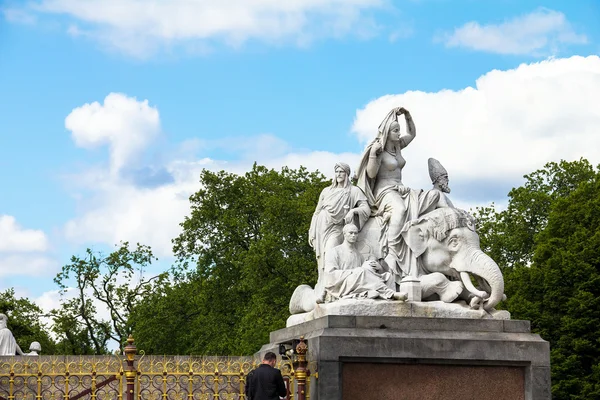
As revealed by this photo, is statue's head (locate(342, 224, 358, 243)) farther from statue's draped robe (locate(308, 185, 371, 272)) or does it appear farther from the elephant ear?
the elephant ear

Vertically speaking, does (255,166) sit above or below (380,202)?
above

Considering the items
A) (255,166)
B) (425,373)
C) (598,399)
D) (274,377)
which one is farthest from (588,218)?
(274,377)

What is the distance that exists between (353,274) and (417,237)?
1350mm

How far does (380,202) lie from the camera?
60.3 ft

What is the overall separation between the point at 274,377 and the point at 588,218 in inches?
842

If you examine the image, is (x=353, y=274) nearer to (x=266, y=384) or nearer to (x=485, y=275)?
(x=485, y=275)

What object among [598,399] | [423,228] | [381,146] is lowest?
[598,399]

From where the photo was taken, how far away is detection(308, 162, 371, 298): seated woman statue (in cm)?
1794

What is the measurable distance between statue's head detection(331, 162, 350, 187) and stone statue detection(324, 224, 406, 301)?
1.07m

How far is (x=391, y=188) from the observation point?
18406mm

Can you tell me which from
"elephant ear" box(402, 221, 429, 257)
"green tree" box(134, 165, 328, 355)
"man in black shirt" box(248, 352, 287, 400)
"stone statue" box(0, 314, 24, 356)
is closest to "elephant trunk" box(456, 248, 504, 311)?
A: "elephant ear" box(402, 221, 429, 257)

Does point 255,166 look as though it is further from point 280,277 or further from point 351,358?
point 351,358

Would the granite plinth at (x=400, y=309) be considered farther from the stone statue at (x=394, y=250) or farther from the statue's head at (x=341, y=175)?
the statue's head at (x=341, y=175)

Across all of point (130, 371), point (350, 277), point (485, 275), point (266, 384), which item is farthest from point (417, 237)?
point (130, 371)
